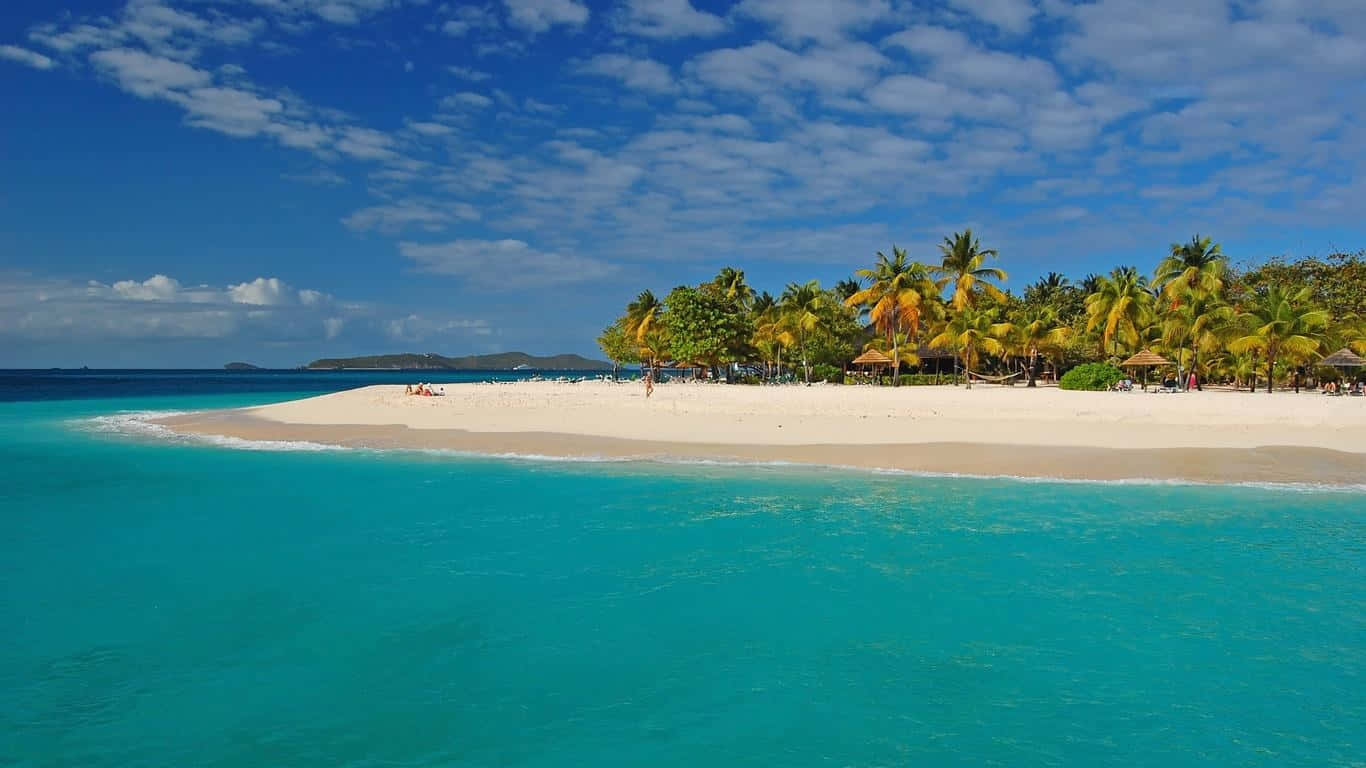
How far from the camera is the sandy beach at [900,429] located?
21031 millimetres

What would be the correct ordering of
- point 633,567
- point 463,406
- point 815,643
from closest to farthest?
point 815,643, point 633,567, point 463,406

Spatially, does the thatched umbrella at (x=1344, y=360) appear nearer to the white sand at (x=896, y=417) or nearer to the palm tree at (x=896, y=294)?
the white sand at (x=896, y=417)

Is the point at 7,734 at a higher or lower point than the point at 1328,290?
lower

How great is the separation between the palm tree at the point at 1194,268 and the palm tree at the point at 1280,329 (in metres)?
6.14

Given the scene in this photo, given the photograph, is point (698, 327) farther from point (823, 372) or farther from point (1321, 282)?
point (1321, 282)

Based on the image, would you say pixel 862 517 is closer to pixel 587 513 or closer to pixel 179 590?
pixel 587 513

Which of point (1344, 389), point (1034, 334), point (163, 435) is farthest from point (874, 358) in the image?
point (163, 435)

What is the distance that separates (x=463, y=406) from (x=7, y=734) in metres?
32.1

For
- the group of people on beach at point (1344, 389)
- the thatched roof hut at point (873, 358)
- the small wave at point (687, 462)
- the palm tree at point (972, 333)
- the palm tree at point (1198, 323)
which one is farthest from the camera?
the thatched roof hut at point (873, 358)

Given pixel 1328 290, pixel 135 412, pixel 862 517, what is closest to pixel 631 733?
pixel 862 517

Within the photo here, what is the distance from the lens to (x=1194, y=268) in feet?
A: 159

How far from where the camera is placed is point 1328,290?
5291 centimetres

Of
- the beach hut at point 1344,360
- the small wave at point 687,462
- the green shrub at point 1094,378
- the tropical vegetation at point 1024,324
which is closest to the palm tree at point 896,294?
the tropical vegetation at point 1024,324

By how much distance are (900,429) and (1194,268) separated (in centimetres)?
3342
